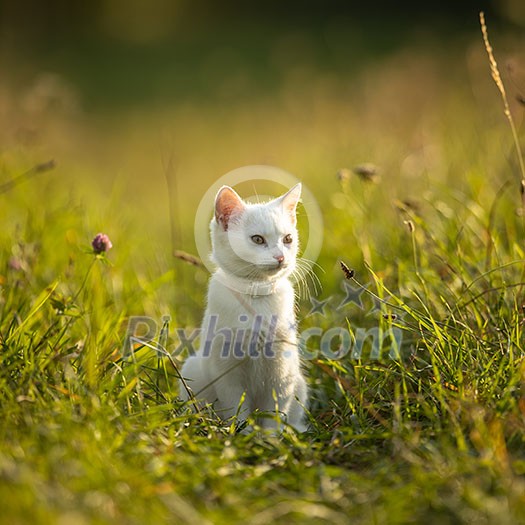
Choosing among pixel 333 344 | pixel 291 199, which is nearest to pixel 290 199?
pixel 291 199

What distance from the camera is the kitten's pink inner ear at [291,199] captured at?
7.77 ft

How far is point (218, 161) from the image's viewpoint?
6.07 metres

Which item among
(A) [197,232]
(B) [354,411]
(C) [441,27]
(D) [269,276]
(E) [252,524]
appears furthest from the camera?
(C) [441,27]

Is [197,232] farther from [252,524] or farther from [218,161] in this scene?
[218,161]

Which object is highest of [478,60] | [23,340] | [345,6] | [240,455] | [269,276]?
[345,6]

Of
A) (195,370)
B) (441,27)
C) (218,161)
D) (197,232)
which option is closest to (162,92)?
(218,161)

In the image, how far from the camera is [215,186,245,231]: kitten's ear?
230 centimetres

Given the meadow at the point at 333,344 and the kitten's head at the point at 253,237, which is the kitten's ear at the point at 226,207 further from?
the meadow at the point at 333,344

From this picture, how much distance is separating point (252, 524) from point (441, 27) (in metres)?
5.60

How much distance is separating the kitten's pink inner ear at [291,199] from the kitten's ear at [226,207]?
6.4 inches

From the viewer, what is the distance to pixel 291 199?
2.39 meters

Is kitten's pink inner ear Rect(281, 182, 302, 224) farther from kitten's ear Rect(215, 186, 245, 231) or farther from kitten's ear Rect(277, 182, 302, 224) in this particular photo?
kitten's ear Rect(215, 186, 245, 231)
